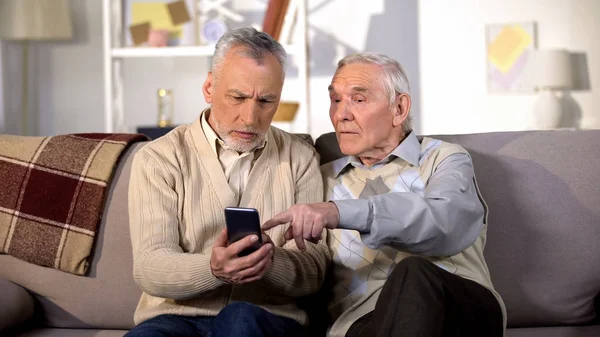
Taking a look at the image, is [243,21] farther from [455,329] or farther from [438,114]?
[455,329]

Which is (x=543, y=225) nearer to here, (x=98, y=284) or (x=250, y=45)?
(x=250, y=45)

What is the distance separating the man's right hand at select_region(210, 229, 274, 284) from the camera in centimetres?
166

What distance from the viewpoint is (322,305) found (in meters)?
2.13

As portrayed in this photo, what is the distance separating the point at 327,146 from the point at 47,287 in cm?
88

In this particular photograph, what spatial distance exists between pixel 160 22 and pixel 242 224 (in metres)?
3.67

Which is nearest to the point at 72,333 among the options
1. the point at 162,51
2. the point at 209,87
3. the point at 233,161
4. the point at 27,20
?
the point at 233,161

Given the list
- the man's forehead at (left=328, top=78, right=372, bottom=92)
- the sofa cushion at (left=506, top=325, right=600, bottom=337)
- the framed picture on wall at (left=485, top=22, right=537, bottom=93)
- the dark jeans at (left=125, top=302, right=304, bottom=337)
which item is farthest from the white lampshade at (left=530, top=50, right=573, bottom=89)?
the dark jeans at (left=125, top=302, right=304, bottom=337)

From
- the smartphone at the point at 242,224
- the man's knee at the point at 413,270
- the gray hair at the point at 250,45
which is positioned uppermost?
the gray hair at the point at 250,45

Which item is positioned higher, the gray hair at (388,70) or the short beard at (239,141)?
the gray hair at (388,70)

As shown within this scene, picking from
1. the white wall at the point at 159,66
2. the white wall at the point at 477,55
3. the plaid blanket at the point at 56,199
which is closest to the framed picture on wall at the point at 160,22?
the white wall at the point at 159,66

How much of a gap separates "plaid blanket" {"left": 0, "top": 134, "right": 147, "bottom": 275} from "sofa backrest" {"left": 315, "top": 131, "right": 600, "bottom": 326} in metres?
1.06

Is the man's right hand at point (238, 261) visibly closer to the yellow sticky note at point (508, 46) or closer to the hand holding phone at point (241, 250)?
the hand holding phone at point (241, 250)

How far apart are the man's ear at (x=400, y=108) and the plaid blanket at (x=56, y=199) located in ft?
2.59

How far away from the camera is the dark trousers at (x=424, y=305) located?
1551mm
